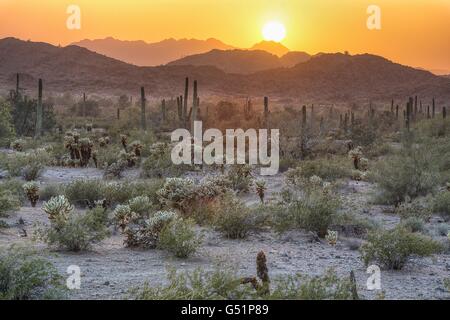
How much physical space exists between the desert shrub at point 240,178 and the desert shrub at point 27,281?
27.9 feet

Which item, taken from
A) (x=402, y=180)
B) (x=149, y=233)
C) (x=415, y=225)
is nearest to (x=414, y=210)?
(x=415, y=225)

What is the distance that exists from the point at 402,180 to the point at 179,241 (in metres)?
7.96

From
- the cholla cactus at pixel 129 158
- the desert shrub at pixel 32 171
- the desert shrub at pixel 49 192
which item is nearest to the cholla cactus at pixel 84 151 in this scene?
the cholla cactus at pixel 129 158

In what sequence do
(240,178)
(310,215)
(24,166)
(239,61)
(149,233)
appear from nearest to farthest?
(149,233) < (310,215) < (240,178) < (24,166) < (239,61)

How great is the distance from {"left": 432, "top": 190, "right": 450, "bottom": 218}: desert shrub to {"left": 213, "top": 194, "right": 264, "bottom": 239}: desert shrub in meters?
4.89

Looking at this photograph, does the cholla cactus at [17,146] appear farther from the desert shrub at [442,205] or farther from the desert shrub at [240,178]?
Answer: the desert shrub at [442,205]

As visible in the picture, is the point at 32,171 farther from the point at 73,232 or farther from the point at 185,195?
the point at 73,232

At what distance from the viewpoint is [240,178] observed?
15.8m

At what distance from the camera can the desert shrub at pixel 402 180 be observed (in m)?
14.5

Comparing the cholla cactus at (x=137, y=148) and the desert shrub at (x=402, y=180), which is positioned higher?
the cholla cactus at (x=137, y=148)

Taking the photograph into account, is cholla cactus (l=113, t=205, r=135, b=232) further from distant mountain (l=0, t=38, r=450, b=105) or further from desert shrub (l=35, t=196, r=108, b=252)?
distant mountain (l=0, t=38, r=450, b=105)

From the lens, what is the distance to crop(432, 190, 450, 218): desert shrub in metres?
13.2
